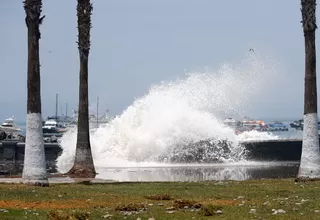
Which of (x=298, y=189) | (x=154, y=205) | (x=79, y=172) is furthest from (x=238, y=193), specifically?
(x=79, y=172)

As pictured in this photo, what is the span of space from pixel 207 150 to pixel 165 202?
3378 cm

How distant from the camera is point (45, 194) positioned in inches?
806

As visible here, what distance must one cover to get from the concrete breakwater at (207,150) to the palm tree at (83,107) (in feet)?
46.9

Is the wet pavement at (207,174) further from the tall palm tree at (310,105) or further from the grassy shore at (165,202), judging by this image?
the grassy shore at (165,202)

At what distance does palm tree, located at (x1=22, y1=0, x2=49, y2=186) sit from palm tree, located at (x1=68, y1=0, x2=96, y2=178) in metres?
7.32

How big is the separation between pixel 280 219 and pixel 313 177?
Answer: 504 inches

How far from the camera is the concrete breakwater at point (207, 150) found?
49.0 meters

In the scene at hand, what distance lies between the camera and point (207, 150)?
170 feet

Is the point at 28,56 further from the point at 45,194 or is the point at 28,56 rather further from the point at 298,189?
the point at 298,189

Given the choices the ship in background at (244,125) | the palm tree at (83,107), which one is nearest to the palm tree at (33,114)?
the palm tree at (83,107)

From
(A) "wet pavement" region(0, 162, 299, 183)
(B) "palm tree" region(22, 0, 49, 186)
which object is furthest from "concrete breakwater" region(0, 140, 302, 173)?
(B) "palm tree" region(22, 0, 49, 186)

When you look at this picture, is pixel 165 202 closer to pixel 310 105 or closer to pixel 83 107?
pixel 310 105

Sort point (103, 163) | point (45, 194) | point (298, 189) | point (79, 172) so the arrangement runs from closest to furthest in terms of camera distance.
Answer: point (45, 194) → point (298, 189) → point (79, 172) → point (103, 163)

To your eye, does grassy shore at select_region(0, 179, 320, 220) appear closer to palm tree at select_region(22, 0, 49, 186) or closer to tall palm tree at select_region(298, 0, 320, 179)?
palm tree at select_region(22, 0, 49, 186)
